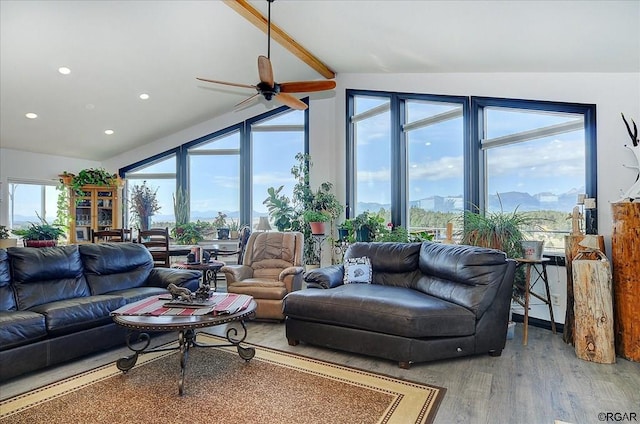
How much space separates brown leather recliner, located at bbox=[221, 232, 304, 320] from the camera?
4180 millimetres

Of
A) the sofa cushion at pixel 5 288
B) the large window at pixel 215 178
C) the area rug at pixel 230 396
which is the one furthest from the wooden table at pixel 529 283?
the large window at pixel 215 178

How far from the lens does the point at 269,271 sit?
15.6 feet

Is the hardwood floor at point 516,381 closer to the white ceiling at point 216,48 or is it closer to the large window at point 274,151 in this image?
the white ceiling at point 216,48

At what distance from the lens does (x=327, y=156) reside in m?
6.70

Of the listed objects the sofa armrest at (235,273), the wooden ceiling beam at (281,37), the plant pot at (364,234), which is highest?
the wooden ceiling beam at (281,37)

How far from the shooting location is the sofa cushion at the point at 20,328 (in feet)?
8.66

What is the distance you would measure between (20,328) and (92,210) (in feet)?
16.8

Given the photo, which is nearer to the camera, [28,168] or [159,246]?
[159,246]

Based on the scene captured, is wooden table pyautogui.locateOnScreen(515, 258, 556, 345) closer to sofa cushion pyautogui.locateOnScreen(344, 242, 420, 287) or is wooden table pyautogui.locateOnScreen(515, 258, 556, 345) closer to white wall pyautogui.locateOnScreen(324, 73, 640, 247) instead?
white wall pyautogui.locateOnScreen(324, 73, 640, 247)

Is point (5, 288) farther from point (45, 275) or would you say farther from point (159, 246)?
point (159, 246)

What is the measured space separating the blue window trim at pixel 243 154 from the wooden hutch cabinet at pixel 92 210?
1.07 metres

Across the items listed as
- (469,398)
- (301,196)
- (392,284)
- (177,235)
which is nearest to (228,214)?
(177,235)

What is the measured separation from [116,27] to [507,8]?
13.6 ft

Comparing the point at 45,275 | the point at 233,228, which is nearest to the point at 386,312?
the point at 45,275
